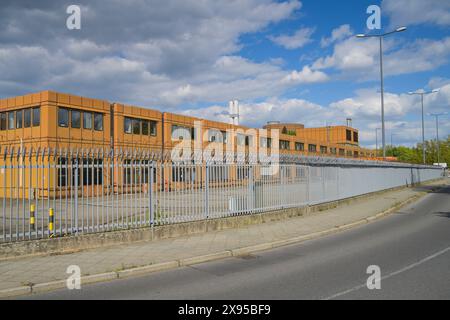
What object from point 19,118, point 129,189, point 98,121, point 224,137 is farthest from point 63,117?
point 224,137

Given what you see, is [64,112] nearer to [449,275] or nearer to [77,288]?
[77,288]

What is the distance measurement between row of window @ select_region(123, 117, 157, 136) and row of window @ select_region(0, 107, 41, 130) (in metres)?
7.46

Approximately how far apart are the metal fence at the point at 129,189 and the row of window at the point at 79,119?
16480 mm

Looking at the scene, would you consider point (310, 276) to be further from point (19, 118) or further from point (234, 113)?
point (234, 113)

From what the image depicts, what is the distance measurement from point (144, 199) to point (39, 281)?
13.5ft

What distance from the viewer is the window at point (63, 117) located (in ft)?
89.0

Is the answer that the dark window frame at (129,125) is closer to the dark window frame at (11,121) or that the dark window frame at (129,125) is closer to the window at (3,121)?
the dark window frame at (11,121)

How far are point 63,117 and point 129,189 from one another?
65.6 ft

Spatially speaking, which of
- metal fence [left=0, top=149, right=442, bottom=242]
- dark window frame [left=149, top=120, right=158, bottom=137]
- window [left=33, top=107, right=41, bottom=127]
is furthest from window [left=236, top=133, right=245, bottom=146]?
metal fence [left=0, top=149, right=442, bottom=242]

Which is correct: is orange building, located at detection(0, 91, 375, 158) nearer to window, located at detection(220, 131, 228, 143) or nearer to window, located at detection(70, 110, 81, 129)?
window, located at detection(70, 110, 81, 129)

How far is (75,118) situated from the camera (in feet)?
93.0

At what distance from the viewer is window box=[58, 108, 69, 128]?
2712cm

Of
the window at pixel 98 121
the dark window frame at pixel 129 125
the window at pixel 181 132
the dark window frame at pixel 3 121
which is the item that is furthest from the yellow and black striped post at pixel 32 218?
the window at pixel 181 132

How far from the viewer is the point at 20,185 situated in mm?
8750
